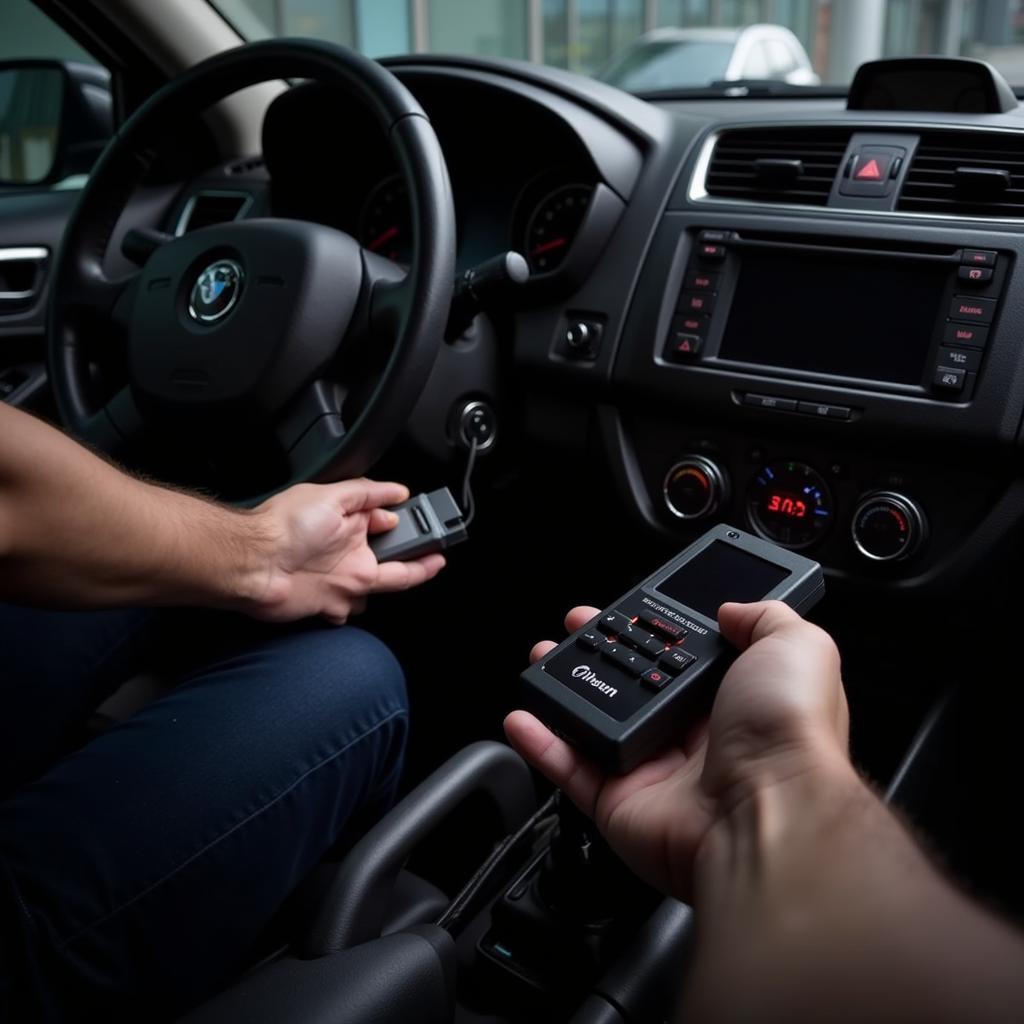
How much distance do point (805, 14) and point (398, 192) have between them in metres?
12.7

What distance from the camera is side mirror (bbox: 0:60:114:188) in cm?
202

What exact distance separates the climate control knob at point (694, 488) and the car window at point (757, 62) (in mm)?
4281

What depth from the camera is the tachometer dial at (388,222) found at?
5.32 feet

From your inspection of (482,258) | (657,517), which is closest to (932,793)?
(657,517)

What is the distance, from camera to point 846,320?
1257 millimetres

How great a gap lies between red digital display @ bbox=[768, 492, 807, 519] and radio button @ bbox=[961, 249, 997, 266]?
31 centimetres

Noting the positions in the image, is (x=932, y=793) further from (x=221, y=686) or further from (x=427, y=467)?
(x=221, y=686)

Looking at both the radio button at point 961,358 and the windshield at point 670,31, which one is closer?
the radio button at point 961,358

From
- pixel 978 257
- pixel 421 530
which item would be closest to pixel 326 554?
pixel 421 530

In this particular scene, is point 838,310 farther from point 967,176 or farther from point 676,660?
point 676,660

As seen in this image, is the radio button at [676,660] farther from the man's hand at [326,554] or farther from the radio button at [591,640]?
the man's hand at [326,554]

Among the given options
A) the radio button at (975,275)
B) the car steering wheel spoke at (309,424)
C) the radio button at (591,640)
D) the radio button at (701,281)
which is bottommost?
the radio button at (591,640)

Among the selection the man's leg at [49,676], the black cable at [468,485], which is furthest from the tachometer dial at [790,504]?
the man's leg at [49,676]

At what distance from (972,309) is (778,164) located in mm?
311
